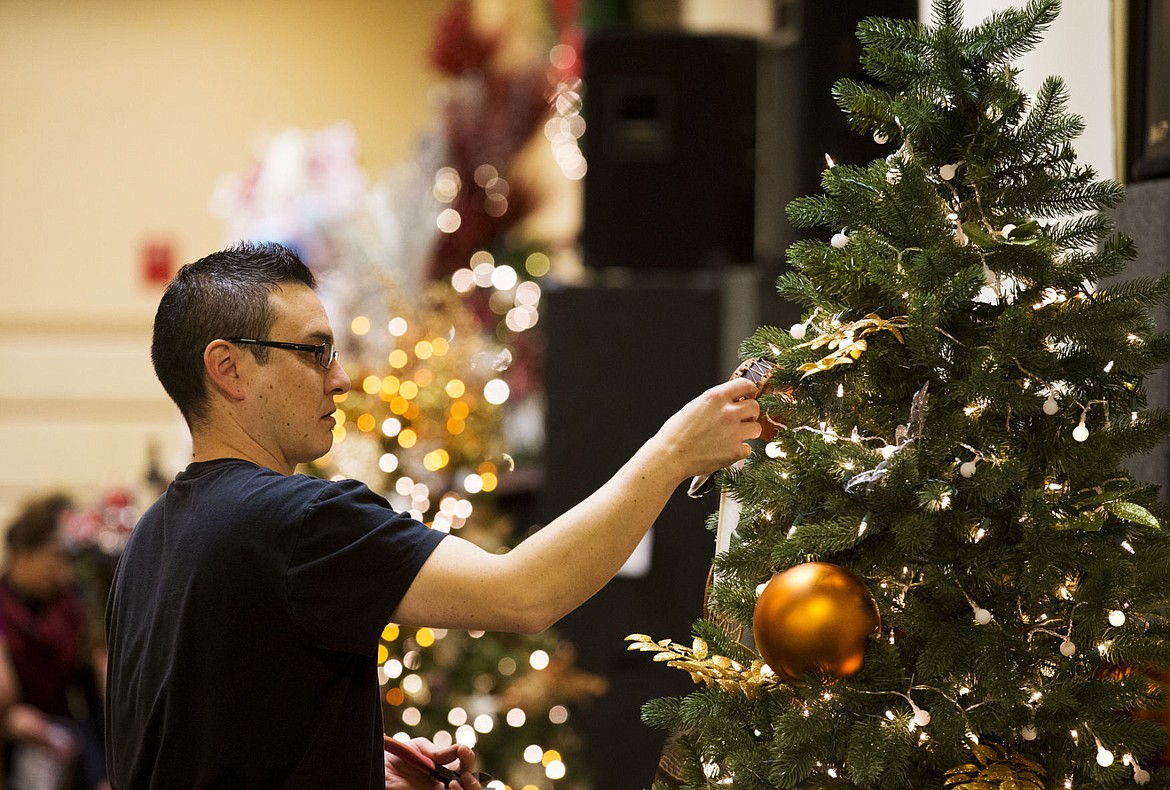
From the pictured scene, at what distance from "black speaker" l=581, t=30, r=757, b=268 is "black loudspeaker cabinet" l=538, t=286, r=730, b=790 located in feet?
0.93

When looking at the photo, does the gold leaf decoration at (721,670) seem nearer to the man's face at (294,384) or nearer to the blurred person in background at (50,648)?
the man's face at (294,384)

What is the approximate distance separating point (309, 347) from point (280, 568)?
0.31m

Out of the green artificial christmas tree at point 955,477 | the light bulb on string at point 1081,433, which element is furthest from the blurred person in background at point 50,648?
the light bulb on string at point 1081,433

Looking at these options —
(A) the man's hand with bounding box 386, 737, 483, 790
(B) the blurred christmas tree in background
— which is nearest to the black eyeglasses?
(A) the man's hand with bounding box 386, 737, 483, 790

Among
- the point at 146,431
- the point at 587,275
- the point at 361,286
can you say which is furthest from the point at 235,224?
the point at 146,431

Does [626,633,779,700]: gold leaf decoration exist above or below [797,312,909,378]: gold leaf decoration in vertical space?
below

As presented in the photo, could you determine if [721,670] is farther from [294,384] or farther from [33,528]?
[33,528]

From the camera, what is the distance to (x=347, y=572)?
1438 mm

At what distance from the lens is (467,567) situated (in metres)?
1.44

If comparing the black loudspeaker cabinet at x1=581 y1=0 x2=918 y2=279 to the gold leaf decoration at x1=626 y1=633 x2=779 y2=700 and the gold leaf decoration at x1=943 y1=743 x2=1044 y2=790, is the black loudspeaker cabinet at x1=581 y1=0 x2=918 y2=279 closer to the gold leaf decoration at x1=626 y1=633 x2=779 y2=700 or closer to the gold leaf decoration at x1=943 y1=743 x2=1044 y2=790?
the gold leaf decoration at x1=626 y1=633 x2=779 y2=700

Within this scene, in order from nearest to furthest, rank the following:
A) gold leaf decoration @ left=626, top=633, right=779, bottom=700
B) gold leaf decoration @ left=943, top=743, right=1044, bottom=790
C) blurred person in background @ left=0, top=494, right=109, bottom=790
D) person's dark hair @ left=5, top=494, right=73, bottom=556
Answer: gold leaf decoration @ left=943, top=743, right=1044, bottom=790, gold leaf decoration @ left=626, top=633, right=779, bottom=700, blurred person in background @ left=0, top=494, right=109, bottom=790, person's dark hair @ left=5, top=494, right=73, bottom=556

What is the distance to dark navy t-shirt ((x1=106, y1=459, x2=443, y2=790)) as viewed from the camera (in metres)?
1.44

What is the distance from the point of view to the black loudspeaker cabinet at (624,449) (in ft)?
12.9

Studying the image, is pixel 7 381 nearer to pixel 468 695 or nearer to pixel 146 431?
pixel 146 431
